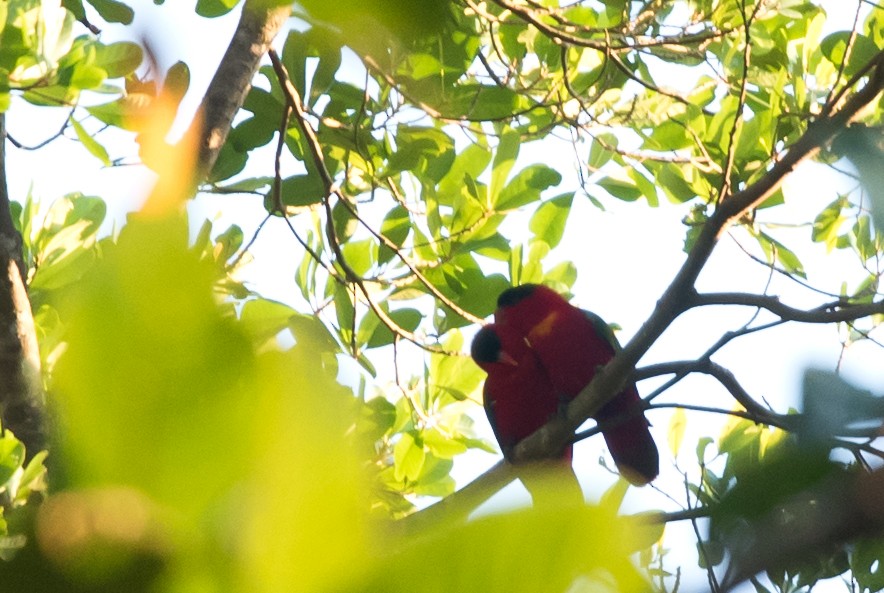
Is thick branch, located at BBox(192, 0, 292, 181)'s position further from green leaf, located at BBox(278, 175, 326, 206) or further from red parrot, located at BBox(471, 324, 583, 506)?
red parrot, located at BBox(471, 324, 583, 506)

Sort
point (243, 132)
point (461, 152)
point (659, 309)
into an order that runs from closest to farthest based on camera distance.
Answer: point (659, 309) < point (243, 132) < point (461, 152)

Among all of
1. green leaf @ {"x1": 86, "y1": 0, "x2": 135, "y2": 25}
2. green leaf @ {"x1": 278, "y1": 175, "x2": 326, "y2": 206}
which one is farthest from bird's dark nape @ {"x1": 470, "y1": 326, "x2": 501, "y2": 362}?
green leaf @ {"x1": 86, "y1": 0, "x2": 135, "y2": 25}

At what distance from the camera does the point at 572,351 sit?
11.5 feet

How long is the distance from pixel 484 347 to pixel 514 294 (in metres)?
0.22

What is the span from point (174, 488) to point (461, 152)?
302cm

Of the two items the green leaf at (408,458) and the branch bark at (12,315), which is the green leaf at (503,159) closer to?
the green leaf at (408,458)

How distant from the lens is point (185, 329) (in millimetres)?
215

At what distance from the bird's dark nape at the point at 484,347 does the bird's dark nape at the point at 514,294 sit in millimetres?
115

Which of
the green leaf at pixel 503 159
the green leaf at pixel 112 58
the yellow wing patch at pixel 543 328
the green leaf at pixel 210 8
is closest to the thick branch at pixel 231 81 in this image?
the green leaf at pixel 210 8

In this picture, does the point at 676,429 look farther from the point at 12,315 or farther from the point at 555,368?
the point at 12,315

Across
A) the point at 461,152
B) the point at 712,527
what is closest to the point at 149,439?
the point at 712,527

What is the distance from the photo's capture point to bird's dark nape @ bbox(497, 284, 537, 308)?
3344 mm

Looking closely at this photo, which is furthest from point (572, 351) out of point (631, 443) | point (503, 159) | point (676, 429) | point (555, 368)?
point (676, 429)

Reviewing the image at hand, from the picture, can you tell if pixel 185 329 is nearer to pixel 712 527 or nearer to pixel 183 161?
pixel 183 161
